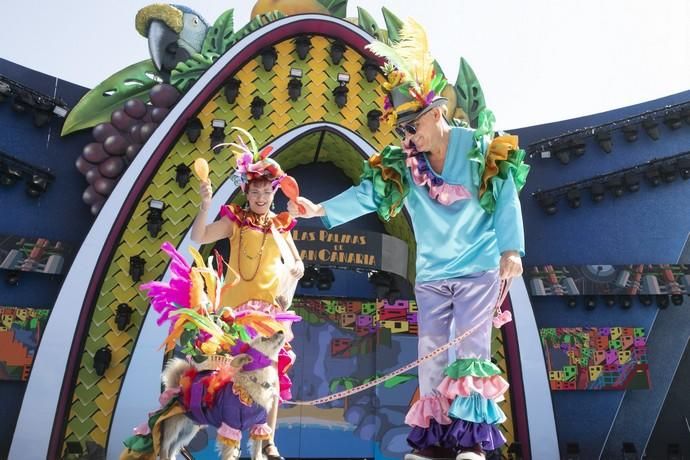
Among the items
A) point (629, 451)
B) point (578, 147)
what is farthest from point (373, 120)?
point (629, 451)

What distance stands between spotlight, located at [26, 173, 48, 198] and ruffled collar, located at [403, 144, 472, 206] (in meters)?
6.59

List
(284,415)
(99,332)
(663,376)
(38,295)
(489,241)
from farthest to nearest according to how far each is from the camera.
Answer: (663,376) → (284,415) → (38,295) → (99,332) → (489,241)

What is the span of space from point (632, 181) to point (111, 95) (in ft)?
25.6

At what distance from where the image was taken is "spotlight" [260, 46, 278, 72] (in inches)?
312

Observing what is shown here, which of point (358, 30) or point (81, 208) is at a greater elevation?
point (358, 30)

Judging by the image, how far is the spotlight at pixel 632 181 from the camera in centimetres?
904

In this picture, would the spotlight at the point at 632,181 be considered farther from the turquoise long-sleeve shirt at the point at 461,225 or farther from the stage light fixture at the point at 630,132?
the turquoise long-sleeve shirt at the point at 461,225

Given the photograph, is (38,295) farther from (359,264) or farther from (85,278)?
(359,264)

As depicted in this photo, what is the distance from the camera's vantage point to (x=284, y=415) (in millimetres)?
7988

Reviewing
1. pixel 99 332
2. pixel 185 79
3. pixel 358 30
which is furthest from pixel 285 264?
pixel 358 30

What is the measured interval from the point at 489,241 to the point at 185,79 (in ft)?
20.8

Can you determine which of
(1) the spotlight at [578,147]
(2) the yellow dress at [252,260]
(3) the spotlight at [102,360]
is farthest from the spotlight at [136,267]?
(1) the spotlight at [578,147]

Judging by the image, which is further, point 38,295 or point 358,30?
point 358,30

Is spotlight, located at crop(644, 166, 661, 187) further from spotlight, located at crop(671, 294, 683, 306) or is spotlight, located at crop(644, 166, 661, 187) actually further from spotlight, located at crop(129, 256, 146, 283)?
spotlight, located at crop(129, 256, 146, 283)
